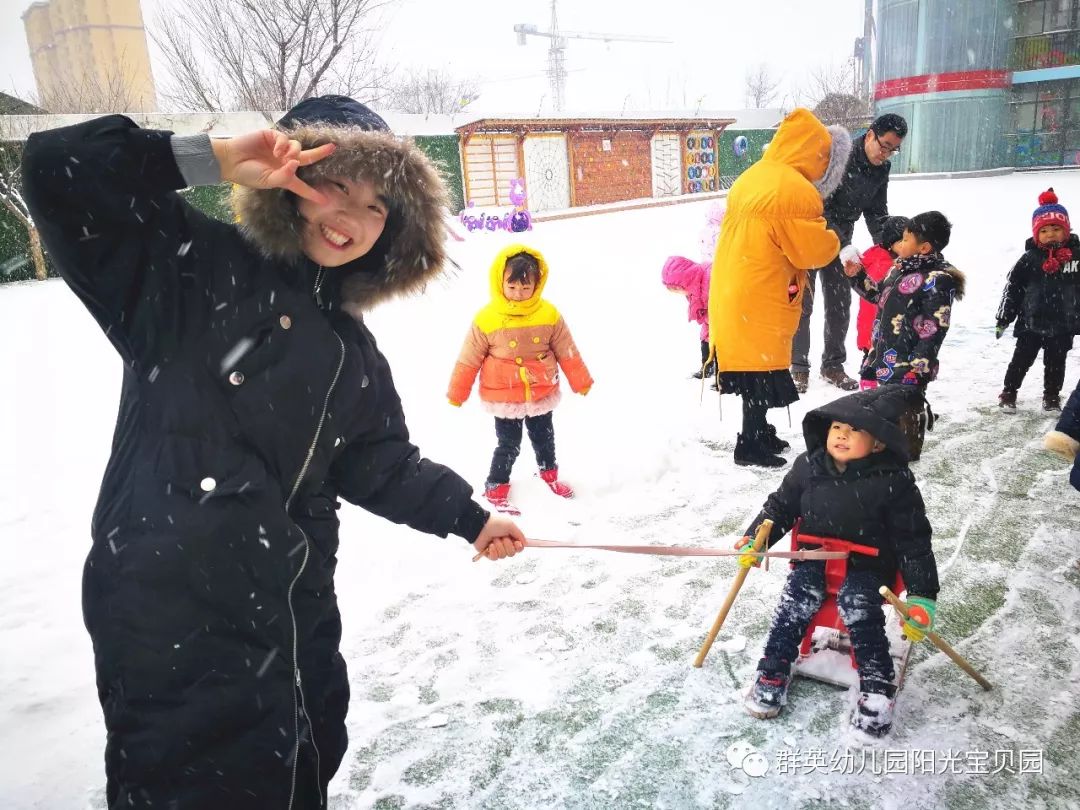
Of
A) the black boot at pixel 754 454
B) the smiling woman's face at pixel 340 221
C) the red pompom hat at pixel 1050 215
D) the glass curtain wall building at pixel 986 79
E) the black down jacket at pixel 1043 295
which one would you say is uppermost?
the glass curtain wall building at pixel 986 79

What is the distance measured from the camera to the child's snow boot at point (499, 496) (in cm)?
440

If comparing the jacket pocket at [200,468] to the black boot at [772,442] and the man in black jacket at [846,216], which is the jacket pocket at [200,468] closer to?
the black boot at [772,442]

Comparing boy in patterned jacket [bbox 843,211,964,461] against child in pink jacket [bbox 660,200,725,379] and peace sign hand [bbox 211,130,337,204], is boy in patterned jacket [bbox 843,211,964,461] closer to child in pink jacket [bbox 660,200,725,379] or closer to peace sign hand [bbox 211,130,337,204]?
child in pink jacket [bbox 660,200,725,379]

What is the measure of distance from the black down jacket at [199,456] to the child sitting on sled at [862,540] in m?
1.67

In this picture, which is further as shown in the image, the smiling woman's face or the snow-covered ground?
the snow-covered ground

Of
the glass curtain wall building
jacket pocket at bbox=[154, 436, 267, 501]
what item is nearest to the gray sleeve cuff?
jacket pocket at bbox=[154, 436, 267, 501]

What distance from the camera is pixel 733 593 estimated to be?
273 centimetres

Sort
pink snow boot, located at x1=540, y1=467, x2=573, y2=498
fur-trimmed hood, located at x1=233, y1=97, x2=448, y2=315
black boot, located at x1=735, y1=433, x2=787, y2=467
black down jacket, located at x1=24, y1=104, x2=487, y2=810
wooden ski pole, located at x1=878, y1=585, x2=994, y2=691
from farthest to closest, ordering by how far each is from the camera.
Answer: black boot, located at x1=735, y1=433, x2=787, y2=467 < pink snow boot, located at x1=540, y1=467, x2=573, y2=498 < wooden ski pole, located at x1=878, y1=585, x2=994, y2=691 < fur-trimmed hood, located at x1=233, y1=97, x2=448, y2=315 < black down jacket, located at x1=24, y1=104, x2=487, y2=810

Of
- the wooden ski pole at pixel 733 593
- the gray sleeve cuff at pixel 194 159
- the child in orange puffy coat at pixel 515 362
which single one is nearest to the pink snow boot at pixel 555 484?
the child in orange puffy coat at pixel 515 362

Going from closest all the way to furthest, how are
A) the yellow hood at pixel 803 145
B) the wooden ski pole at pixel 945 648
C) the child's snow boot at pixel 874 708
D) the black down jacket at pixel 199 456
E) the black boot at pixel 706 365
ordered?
1. the black down jacket at pixel 199 456
2. the wooden ski pole at pixel 945 648
3. the child's snow boot at pixel 874 708
4. the yellow hood at pixel 803 145
5. the black boot at pixel 706 365

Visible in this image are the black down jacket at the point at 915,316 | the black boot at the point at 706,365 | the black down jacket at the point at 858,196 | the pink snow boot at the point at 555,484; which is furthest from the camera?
the black down jacket at the point at 858,196

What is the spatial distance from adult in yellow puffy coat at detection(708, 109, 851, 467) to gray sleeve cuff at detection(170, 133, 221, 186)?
354 cm

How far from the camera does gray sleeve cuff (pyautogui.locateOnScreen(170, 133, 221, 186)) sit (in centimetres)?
141

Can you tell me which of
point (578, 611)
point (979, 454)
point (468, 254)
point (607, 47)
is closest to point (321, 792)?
point (578, 611)
